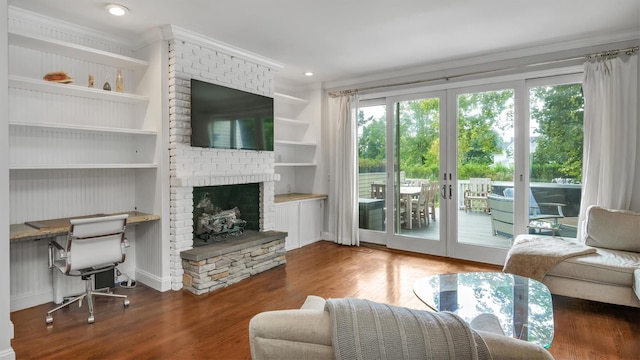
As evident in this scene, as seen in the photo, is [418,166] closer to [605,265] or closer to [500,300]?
[605,265]

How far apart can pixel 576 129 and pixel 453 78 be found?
1.48m

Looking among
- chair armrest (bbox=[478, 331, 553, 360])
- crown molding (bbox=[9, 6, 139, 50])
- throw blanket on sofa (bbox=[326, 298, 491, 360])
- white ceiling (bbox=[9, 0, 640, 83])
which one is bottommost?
chair armrest (bbox=[478, 331, 553, 360])

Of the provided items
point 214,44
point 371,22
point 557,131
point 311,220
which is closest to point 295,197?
point 311,220

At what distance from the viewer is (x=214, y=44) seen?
3.77 m

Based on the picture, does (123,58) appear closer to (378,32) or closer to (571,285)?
(378,32)

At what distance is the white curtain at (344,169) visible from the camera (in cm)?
538

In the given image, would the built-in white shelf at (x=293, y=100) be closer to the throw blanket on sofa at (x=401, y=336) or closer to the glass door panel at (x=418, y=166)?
the glass door panel at (x=418, y=166)

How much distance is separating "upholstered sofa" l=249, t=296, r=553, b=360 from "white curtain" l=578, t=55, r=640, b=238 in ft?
11.3

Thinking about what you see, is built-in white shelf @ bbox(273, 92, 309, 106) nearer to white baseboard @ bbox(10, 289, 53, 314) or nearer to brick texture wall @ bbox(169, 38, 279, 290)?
brick texture wall @ bbox(169, 38, 279, 290)

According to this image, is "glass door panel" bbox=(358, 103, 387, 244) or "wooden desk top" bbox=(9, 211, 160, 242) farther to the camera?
"glass door panel" bbox=(358, 103, 387, 244)

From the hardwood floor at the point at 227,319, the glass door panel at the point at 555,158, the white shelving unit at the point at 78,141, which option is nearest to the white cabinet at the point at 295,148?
the hardwood floor at the point at 227,319

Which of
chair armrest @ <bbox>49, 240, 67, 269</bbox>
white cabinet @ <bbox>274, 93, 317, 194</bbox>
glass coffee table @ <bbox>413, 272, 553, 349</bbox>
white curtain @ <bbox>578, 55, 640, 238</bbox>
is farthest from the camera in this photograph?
white cabinet @ <bbox>274, 93, 317, 194</bbox>

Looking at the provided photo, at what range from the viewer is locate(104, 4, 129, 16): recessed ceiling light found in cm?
287

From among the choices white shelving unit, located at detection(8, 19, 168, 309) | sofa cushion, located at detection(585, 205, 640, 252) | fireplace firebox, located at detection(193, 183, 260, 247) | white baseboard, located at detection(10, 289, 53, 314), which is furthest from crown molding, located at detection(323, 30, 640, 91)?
white baseboard, located at detection(10, 289, 53, 314)
